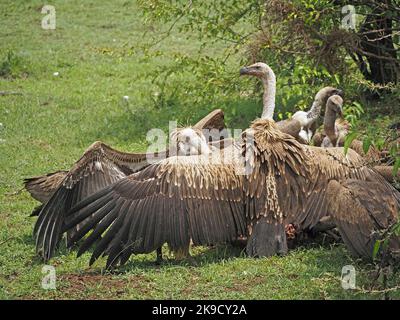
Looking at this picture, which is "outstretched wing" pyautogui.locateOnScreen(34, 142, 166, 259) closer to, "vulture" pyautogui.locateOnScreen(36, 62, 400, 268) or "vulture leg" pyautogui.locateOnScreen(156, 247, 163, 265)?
"vulture" pyautogui.locateOnScreen(36, 62, 400, 268)

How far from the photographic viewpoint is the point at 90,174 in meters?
7.34

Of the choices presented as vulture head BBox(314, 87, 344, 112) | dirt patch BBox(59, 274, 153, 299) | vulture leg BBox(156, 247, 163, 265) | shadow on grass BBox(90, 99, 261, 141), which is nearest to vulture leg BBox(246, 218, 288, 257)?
vulture leg BBox(156, 247, 163, 265)

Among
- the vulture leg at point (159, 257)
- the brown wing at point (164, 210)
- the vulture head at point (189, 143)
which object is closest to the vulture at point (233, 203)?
the brown wing at point (164, 210)

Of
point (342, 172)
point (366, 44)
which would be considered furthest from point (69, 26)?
point (342, 172)

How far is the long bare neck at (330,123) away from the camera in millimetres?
8750

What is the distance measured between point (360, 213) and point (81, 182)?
2.36m

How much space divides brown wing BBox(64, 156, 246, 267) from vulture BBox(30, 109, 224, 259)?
446mm

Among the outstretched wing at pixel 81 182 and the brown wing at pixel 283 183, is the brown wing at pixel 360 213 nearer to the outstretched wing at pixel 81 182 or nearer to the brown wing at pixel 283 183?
the brown wing at pixel 283 183

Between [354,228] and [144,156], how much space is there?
6.87 feet

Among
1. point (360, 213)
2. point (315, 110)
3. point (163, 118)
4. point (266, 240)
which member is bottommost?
point (266, 240)

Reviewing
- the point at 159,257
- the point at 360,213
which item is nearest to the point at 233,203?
the point at 159,257

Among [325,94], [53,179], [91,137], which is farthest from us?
[91,137]

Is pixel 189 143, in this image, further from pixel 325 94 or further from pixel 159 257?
pixel 325 94

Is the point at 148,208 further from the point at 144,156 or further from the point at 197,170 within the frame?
the point at 144,156
